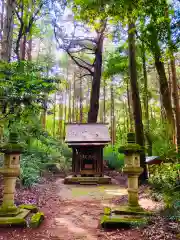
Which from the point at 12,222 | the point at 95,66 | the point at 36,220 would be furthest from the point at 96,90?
the point at 12,222

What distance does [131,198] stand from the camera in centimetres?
445

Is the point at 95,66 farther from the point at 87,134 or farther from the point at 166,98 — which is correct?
the point at 166,98

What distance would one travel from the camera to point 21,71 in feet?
15.1

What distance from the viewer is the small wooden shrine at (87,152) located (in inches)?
411

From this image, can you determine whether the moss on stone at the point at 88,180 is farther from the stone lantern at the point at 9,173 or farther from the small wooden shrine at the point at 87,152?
the stone lantern at the point at 9,173

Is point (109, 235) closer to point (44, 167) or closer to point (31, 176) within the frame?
point (31, 176)

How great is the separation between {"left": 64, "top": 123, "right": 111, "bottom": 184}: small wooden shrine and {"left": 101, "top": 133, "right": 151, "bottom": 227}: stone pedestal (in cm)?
584

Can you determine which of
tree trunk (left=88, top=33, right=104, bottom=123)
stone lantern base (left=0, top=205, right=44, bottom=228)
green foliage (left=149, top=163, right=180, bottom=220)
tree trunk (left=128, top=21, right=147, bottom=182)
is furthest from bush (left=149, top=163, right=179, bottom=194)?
tree trunk (left=88, top=33, right=104, bottom=123)

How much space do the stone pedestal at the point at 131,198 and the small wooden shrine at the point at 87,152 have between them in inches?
230

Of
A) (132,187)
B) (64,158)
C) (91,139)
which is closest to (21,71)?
(132,187)

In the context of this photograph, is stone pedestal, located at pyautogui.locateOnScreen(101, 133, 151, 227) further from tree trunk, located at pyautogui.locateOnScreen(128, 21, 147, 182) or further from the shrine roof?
the shrine roof

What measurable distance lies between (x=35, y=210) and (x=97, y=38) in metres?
12.1

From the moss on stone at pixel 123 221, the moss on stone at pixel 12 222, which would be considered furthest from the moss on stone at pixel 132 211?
the moss on stone at pixel 12 222

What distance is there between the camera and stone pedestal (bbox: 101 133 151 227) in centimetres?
403
